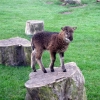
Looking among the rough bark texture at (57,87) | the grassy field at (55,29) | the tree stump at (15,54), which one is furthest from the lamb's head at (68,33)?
the tree stump at (15,54)

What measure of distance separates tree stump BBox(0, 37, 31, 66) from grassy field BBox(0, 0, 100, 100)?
0.59 ft

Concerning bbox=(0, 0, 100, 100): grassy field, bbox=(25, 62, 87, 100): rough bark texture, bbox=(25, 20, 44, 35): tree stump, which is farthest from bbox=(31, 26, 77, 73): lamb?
bbox=(25, 20, 44, 35): tree stump

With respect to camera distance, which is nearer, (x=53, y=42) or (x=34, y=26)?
(x=53, y=42)

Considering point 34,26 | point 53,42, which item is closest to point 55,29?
point 34,26

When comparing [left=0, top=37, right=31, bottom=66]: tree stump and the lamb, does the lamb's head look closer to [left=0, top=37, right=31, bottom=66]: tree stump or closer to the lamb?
the lamb

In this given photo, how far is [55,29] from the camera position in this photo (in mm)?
12461

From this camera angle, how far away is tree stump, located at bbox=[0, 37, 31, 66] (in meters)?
7.95

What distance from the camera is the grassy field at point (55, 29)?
681cm

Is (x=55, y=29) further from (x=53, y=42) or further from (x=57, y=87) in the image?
(x=57, y=87)

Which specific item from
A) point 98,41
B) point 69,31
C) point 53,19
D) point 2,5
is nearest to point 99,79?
point 69,31

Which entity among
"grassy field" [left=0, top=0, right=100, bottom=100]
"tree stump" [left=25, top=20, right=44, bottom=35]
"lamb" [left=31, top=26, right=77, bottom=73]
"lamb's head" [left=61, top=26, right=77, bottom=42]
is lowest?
"grassy field" [left=0, top=0, right=100, bottom=100]

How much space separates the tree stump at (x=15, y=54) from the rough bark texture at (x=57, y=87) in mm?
2299

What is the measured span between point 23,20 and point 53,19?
1.48m

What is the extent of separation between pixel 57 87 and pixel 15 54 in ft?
9.50
